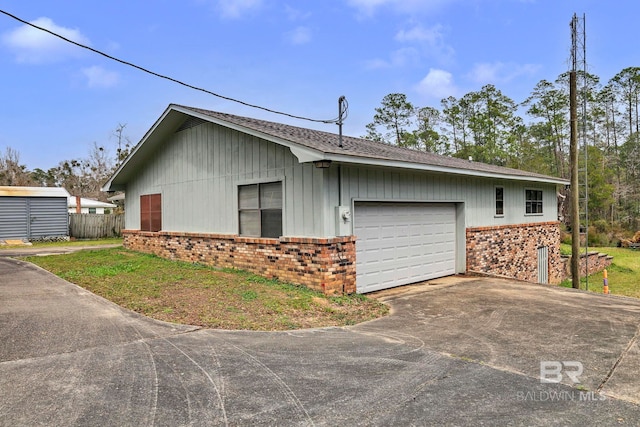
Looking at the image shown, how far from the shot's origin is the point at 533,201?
51.1 ft

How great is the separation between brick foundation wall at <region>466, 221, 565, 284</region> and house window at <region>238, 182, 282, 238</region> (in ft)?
19.3

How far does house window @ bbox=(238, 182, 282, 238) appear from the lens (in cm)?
923

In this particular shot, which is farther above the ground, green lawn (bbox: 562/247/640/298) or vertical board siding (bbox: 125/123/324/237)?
vertical board siding (bbox: 125/123/324/237)

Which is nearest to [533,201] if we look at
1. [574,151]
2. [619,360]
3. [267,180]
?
[574,151]

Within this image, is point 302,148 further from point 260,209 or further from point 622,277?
point 622,277

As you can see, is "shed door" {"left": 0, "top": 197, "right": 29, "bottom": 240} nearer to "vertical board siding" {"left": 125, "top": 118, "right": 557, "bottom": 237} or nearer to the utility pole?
"vertical board siding" {"left": 125, "top": 118, "right": 557, "bottom": 237}


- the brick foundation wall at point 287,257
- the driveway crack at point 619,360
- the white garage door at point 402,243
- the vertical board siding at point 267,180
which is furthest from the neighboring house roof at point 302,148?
the driveway crack at point 619,360

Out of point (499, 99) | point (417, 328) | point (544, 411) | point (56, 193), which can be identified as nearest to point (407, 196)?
point (417, 328)

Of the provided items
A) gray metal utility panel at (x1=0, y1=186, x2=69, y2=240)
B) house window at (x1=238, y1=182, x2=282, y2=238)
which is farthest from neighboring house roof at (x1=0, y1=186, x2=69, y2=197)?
house window at (x1=238, y1=182, x2=282, y2=238)

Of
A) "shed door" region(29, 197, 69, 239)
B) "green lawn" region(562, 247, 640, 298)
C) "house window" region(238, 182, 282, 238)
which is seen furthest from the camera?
"shed door" region(29, 197, 69, 239)

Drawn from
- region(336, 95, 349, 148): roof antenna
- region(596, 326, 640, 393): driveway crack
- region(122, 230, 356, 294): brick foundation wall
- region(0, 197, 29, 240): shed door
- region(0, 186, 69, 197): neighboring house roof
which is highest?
region(336, 95, 349, 148): roof antenna

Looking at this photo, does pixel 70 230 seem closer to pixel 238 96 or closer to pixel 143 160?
pixel 143 160

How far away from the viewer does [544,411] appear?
3.41 meters

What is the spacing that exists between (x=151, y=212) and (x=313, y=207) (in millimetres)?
7879
